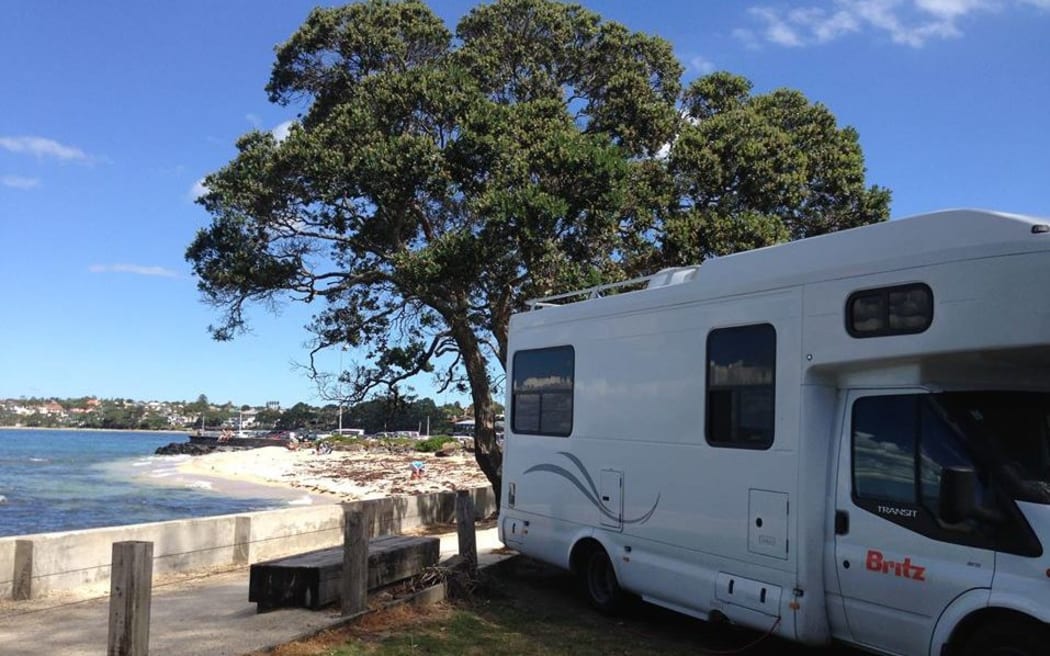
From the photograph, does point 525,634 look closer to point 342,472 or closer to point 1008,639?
point 1008,639

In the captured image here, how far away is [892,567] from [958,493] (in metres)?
0.73

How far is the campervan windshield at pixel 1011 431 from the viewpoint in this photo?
16.3 feet

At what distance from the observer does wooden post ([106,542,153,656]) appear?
518 centimetres

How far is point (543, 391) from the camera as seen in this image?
31.4ft

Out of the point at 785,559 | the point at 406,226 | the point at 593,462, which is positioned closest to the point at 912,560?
the point at 785,559

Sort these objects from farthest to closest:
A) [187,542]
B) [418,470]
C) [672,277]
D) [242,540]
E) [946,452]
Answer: [418,470] → [242,540] → [187,542] → [672,277] → [946,452]

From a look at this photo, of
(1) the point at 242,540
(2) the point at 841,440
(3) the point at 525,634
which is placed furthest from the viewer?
(1) the point at 242,540

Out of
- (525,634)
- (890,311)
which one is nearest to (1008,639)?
(890,311)

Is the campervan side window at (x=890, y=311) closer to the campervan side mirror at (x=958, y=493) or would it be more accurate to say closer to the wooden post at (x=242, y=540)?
the campervan side mirror at (x=958, y=493)

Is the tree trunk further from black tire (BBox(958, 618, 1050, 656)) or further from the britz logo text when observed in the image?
black tire (BBox(958, 618, 1050, 656))

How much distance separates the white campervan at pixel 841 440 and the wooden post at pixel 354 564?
2.26m

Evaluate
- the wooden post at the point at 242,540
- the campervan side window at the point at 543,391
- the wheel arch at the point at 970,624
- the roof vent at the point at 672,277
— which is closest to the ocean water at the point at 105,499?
the wooden post at the point at 242,540

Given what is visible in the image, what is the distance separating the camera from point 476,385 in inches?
661

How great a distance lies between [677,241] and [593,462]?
264 inches
